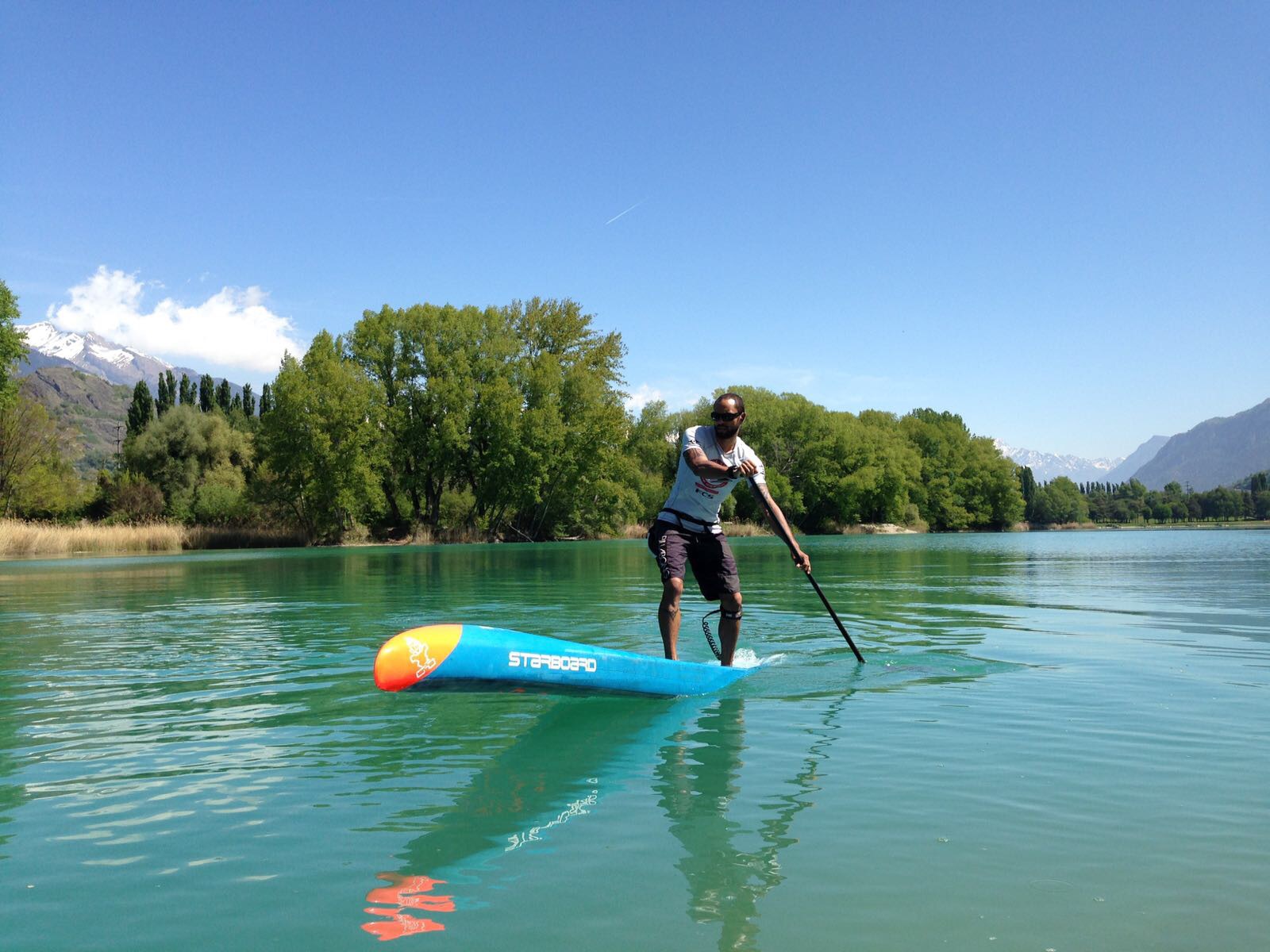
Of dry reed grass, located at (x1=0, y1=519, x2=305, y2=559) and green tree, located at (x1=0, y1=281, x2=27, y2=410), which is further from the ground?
green tree, located at (x1=0, y1=281, x2=27, y2=410)

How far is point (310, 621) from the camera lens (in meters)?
13.1

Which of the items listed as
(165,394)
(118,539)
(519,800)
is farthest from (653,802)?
(165,394)

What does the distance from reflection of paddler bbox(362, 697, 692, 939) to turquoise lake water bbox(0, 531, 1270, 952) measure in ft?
0.07

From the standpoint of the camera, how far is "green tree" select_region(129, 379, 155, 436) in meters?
75.3

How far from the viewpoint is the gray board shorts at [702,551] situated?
7.81m

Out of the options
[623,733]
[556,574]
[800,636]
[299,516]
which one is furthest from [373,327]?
[623,733]

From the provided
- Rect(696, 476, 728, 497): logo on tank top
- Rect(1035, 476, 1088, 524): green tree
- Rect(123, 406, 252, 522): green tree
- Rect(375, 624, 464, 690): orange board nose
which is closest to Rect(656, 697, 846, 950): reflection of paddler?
Rect(375, 624, 464, 690): orange board nose

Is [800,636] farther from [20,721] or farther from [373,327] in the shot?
[373,327]

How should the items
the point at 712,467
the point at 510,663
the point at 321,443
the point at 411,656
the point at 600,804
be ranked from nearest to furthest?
the point at 600,804 < the point at 411,656 < the point at 510,663 < the point at 712,467 < the point at 321,443

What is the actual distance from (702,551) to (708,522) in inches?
10.5

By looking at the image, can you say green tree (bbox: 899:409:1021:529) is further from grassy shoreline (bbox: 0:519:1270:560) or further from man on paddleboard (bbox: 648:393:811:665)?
man on paddleboard (bbox: 648:393:811:665)

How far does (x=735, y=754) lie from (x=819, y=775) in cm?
65

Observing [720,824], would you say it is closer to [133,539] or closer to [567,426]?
[133,539]

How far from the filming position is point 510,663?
587 centimetres
